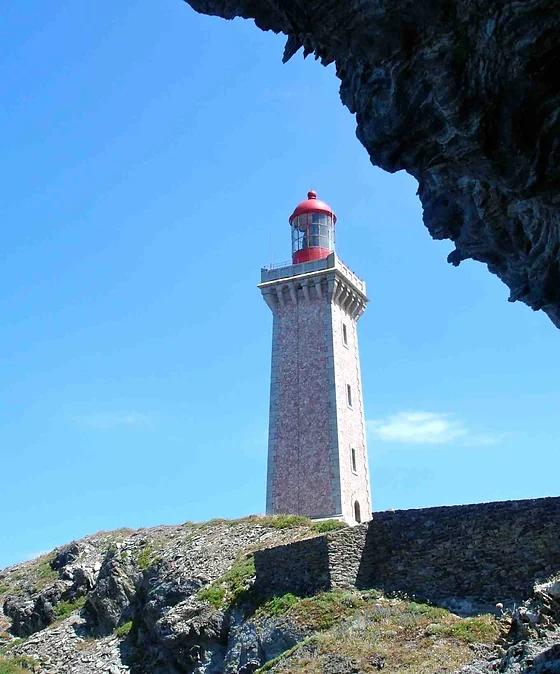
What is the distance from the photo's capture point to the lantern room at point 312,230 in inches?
1553

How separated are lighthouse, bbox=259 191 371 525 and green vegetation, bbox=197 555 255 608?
10.0 meters

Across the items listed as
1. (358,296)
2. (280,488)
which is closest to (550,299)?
(280,488)

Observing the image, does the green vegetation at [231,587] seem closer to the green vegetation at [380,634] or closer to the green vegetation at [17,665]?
the green vegetation at [380,634]

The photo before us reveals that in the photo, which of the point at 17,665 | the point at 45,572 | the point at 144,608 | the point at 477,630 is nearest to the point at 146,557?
the point at 144,608

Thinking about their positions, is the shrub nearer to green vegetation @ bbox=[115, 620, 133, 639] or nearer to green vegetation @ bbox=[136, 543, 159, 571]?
green vegetation @ bbox=[115, 620, 133, 639]

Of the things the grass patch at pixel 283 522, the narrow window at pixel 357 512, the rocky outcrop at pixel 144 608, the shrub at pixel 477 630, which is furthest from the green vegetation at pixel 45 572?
the shrub at pixel 477 630

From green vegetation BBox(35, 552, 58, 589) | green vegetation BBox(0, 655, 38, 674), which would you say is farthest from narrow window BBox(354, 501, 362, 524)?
green vegetation BBox(0, 655, 38, 674)

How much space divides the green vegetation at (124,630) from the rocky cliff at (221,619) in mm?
54

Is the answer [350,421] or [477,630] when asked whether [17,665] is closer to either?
[477,630]

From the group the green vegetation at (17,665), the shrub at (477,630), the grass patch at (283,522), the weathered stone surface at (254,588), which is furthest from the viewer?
the grass patch at (283,522)

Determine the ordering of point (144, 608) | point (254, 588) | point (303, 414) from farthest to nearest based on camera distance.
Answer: point (303, 414) < point (144, 608) < point (254, 588)

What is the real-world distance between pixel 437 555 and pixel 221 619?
607cm

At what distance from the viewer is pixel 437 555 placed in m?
17.0

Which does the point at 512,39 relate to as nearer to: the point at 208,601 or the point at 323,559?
the point at 323,559
